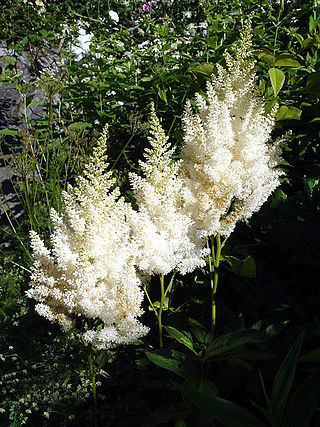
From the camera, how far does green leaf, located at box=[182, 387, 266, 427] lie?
0.83 metres

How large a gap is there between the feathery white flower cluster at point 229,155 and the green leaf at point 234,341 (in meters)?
0.39

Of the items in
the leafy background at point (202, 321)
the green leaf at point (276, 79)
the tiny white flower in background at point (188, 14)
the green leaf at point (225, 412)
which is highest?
the green leaf at point (276, 79)

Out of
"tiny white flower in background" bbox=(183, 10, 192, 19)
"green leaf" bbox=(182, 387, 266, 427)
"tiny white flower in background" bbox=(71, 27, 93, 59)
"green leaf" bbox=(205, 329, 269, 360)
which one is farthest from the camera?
"tiny white flower in background" bbox=(183, 10, 192, 19)

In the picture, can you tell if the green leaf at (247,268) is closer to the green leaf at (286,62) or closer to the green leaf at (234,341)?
the green leaf at (234,341)

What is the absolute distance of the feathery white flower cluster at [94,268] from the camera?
119 cm

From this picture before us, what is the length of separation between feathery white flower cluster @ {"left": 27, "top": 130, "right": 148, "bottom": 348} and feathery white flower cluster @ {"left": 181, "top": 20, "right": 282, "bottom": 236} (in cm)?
33

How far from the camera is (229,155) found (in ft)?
4.46

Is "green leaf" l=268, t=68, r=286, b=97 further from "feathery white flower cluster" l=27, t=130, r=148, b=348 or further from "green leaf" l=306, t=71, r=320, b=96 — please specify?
"feathery white flower cluster" l=27, t=130, r=148, b=348

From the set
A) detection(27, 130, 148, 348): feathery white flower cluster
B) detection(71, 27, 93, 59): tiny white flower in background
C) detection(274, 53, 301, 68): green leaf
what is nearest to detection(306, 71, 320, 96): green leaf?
detection(274, 53, 301, 68): green leaf

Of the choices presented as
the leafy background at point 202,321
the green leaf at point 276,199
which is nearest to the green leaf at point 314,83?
the leafy background at point 202,321

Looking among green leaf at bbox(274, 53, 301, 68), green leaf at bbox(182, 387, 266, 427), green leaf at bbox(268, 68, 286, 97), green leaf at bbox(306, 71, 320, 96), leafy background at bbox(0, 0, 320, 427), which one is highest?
green leaf at bbox(274, 53, 301, 68)

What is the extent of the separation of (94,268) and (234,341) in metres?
0.52

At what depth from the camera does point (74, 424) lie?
1.69 metres

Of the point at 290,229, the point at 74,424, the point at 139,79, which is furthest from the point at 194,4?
the point at 74,424
